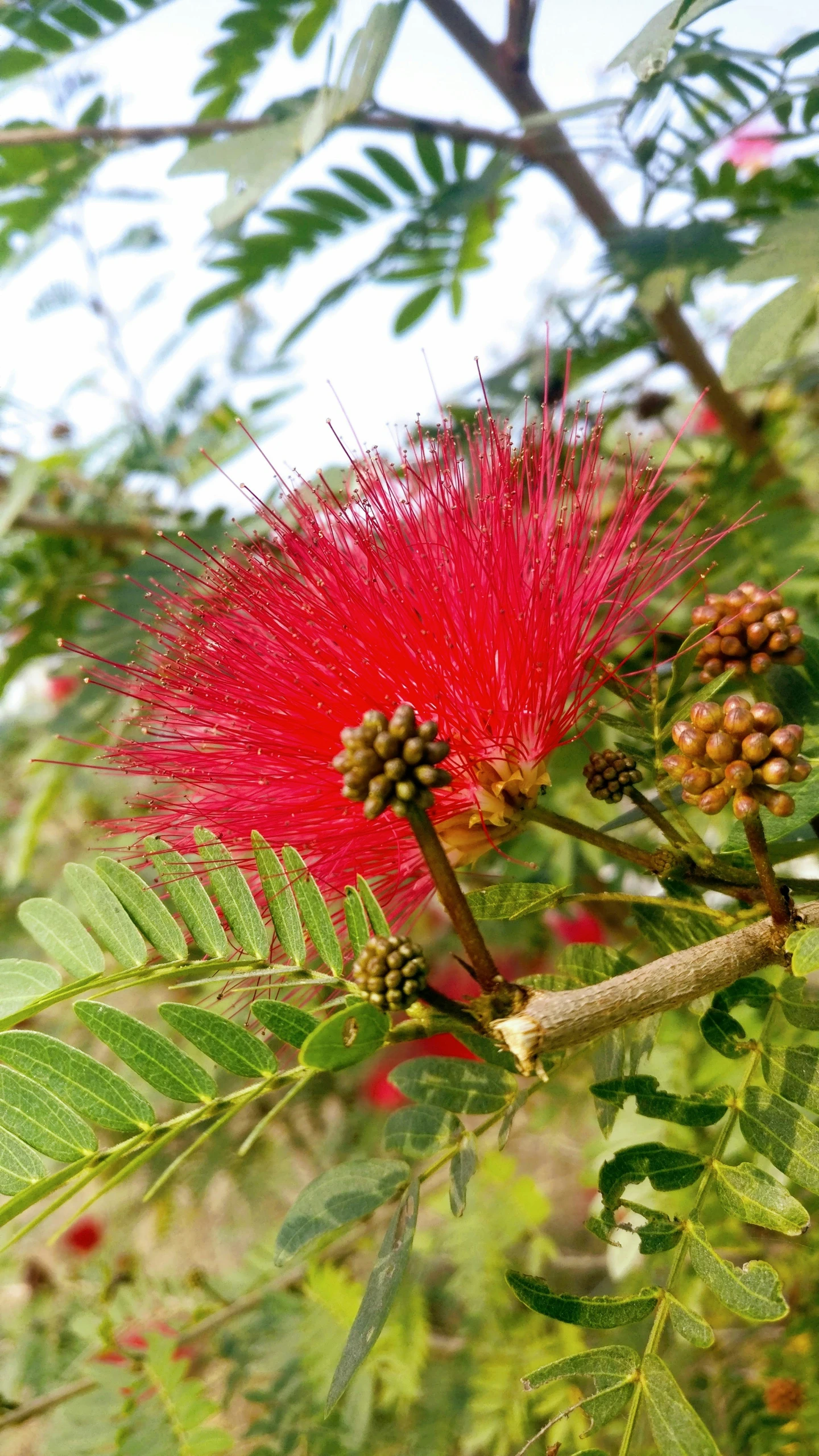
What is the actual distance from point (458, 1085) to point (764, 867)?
358 mm

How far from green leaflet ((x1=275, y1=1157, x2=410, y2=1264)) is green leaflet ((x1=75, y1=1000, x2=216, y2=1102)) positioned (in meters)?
0.13

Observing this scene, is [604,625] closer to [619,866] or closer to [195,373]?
[619,866]

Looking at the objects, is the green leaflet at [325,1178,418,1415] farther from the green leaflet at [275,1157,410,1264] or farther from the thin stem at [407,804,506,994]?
the thin stem at [407,804,506,994]

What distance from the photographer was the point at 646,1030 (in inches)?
36.5

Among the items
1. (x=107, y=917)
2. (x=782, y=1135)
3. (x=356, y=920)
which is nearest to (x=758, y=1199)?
(x=782, y=1135)

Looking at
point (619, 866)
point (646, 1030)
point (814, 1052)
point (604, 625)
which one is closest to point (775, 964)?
point (814, 1052)

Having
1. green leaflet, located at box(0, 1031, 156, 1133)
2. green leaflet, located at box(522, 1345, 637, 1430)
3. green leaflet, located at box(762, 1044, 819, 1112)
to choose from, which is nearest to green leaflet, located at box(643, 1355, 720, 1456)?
green leaflet, located at box(522, 1345, 637, 1430)

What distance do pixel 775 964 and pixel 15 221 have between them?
6.51 ft

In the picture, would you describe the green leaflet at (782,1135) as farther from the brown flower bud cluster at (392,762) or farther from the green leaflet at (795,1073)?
the brown flower bud cluster at (392,762)

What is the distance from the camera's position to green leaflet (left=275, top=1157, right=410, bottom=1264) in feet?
2.65

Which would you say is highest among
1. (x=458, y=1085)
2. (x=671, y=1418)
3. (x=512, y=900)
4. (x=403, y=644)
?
Result: (x=403, y=644)

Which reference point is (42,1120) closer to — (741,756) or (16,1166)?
(16,1166)

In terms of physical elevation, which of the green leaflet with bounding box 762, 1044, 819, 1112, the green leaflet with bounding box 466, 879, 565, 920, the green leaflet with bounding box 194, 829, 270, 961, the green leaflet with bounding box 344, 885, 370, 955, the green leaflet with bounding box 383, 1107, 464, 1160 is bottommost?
the green leaflet with bounding box 762, 1044, 819, 1112

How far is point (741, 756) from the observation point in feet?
2.46
